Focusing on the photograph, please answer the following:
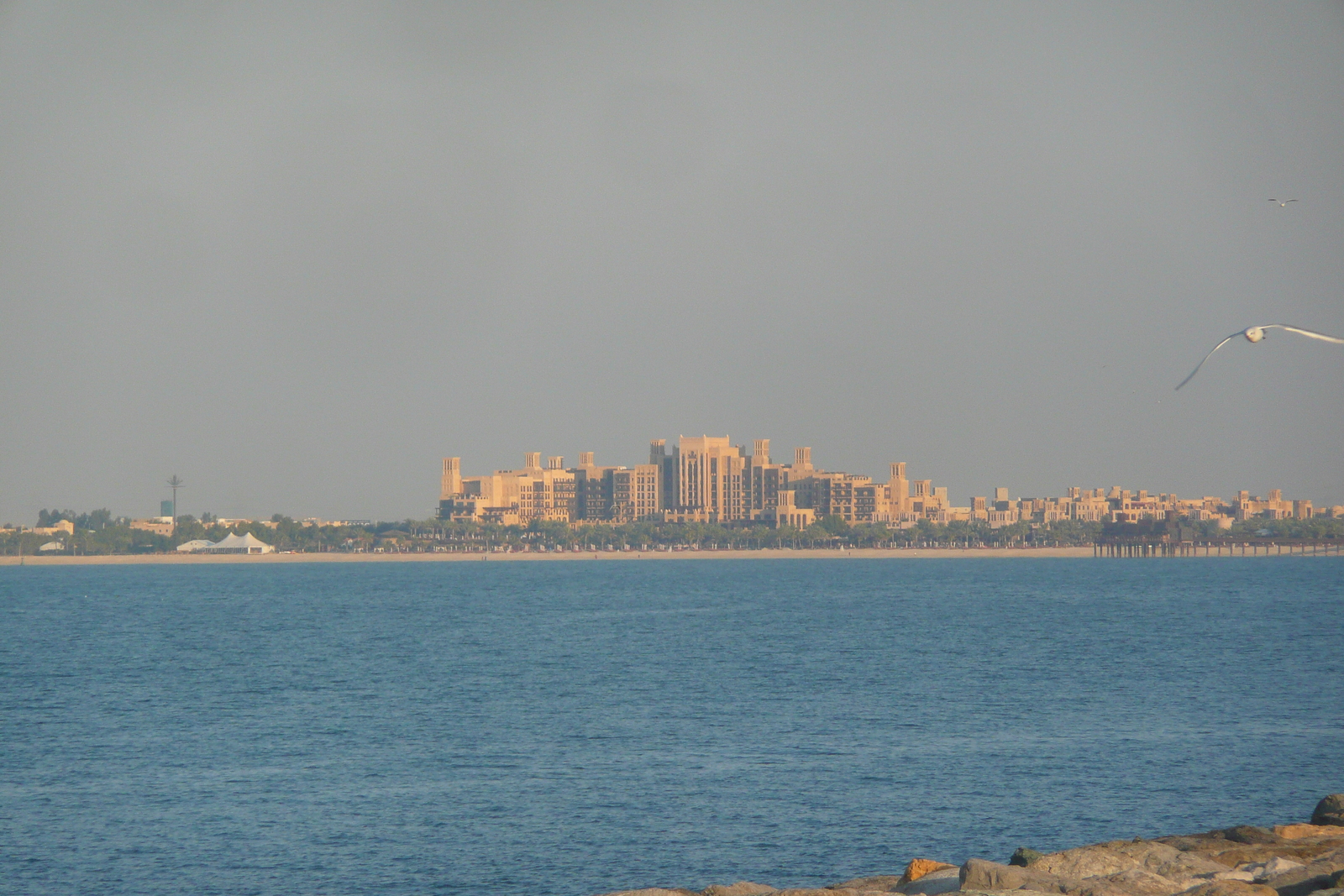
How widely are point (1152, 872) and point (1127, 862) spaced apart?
669 millimetres

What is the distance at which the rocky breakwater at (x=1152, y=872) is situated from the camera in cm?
1955

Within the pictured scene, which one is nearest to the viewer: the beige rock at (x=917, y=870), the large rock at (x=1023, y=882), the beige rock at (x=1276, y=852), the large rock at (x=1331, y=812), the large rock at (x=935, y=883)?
the large rock at (x=1023, y=882)

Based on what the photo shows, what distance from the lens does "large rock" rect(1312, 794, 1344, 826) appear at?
1046 inches

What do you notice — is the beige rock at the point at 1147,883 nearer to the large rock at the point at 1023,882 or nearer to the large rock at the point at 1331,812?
the large rock at the point at 1023,882

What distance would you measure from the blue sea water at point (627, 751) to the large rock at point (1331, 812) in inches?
212

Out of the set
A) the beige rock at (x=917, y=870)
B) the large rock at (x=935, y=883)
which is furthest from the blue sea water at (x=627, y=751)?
the large rock at (x=935, y=883)

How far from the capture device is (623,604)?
128500mm

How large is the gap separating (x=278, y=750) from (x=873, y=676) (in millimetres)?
A: 28408

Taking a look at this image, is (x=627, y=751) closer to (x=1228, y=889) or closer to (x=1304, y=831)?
(x=1304, y=831)

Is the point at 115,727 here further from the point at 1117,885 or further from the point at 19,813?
the point at 1117,885

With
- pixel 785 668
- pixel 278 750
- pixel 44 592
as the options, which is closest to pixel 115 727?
pixel 278 750

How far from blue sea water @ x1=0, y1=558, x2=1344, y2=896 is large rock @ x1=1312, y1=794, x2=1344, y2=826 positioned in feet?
17.7

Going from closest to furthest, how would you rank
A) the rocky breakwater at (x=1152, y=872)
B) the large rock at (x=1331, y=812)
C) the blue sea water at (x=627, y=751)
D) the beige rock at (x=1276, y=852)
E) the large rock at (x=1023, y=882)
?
the large rock at (x=1023, y=882) → the rocky breakwater at (x=1152, y=872) → the beige rock at (x=1276, y=852) → the large rock at (x=1331, y=812) → the blue sea water at (x=627, y=751)

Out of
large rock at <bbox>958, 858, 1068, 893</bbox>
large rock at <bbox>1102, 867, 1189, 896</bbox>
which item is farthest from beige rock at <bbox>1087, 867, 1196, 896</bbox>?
large rock at <bbox>958, 858, 1068, 893</bbox>
